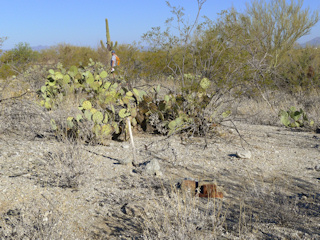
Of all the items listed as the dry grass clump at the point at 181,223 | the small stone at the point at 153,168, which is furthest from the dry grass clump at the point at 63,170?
the dry grass clump at the point at 181,223

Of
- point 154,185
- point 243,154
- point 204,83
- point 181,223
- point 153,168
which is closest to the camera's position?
point 181,223

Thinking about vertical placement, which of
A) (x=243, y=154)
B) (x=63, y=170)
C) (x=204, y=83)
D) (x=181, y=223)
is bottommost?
(x=181, y=223)

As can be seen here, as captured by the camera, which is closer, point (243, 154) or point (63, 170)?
point (63, 170)

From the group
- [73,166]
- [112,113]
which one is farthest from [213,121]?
[73,166]

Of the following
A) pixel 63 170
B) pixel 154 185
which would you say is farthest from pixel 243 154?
pixel 63 170

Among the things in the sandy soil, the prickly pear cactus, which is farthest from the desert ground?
the prickly pear cactus

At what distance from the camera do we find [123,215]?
3174 mm

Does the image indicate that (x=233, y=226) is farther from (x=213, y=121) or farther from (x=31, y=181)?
(x=213, y=121)

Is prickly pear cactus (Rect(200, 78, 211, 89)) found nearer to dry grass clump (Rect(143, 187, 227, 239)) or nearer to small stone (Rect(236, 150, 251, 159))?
small stone (Rect(236, 150, 251, 159))

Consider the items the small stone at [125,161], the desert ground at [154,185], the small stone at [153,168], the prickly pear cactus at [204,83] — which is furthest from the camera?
the prickly pear cactus at [204,83]

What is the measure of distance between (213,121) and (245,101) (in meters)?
4.94

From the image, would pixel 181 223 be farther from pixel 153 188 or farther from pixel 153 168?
pixel 153 168

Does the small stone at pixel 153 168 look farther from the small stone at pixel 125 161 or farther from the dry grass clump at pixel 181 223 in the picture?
the dry grass clump at pixel 181 223

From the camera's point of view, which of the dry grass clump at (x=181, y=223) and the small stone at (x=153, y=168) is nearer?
the dry grass clump at (x=181, y=223)
